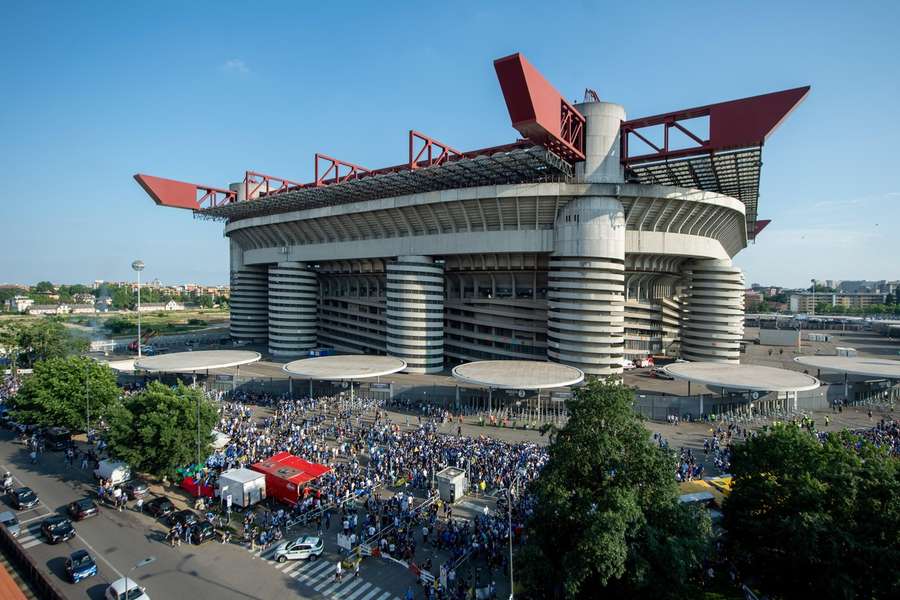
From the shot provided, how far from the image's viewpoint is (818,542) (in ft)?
46.1

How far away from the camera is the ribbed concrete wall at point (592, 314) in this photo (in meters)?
46.2

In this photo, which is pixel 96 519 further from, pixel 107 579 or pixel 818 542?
pixel 818 542

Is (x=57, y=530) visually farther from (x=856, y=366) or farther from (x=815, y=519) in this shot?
(x=856, y=366)

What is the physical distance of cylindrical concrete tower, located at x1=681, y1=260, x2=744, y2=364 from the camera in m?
56.5

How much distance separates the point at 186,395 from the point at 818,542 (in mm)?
29935

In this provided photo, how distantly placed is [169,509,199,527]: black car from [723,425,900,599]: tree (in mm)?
23010

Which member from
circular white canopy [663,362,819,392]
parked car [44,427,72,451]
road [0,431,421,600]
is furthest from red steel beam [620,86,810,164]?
parked car [44,427,72,451]

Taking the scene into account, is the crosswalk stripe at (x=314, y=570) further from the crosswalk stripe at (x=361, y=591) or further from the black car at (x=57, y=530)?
the black car at (x=57, y=530)

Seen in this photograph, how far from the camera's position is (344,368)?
145 ft

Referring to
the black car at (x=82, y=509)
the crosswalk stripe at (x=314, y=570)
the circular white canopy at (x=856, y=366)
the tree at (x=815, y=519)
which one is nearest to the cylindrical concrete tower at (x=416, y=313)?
the black car at (x=82, y=509)

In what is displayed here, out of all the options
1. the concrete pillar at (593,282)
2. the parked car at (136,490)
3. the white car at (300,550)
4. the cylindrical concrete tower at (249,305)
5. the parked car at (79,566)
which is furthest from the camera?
the cylindrical concrete tower at (249,305)

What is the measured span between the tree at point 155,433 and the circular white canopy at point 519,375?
20.3m

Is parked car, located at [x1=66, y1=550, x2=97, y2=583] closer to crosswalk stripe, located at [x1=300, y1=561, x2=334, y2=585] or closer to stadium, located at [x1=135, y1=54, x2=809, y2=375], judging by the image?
crosswalk stripe, located at [x1=300, y1=561, x2=334, y2=585]

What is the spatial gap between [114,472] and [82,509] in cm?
297
